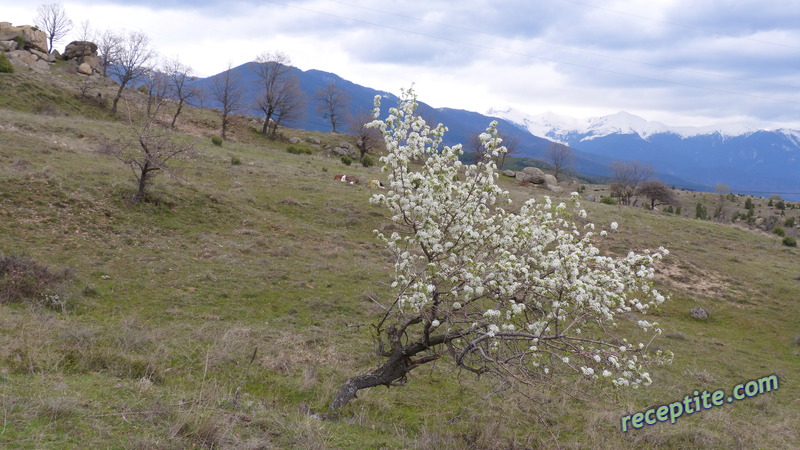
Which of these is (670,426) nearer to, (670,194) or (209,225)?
(209,225)

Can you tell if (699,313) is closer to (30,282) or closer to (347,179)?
(347,179)

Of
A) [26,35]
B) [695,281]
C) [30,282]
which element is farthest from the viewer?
[26,35]

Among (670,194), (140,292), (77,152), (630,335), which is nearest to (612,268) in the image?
(630,335)

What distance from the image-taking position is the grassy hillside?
6.30 m

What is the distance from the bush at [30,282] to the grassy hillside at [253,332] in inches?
12.8

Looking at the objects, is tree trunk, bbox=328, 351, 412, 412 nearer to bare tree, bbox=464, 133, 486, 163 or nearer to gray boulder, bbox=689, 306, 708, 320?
bare tree, bbox=464, 133, 486, 163

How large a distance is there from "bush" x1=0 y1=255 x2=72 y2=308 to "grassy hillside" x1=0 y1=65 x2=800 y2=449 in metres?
0.32

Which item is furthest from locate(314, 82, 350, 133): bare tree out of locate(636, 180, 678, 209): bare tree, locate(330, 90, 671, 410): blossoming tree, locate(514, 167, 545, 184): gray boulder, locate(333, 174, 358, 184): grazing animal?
locate(330, 90, 671, 410): blossoming tree

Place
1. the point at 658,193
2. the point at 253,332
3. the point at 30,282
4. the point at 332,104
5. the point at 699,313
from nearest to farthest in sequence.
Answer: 1. the point at 253,332
2. the point at 30,282
3. the point at 699,313
4. the point at 658,193
5. the point at 332,104

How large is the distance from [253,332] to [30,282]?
242 inches

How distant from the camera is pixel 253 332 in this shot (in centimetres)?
1165

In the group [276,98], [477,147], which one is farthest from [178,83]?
[477,147]

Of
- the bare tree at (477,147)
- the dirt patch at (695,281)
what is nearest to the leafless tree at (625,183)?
the bare tree at (477,147)

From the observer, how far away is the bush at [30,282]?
36.9 ft
